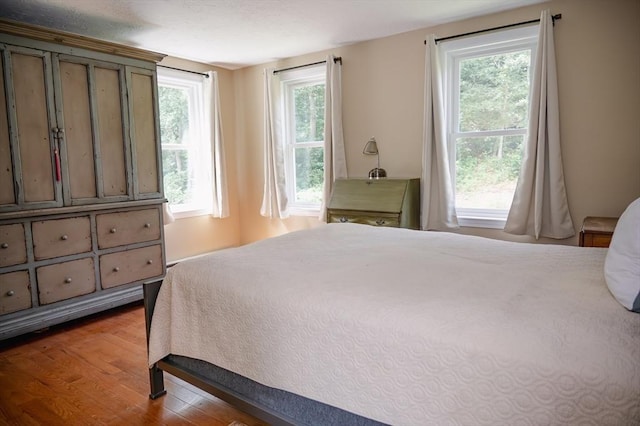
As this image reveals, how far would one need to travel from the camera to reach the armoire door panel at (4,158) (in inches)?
103

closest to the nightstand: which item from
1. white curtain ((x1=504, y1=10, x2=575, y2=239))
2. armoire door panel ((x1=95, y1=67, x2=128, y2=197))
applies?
white curtain ((x1=504, y1=10, x2=575, y2=239))

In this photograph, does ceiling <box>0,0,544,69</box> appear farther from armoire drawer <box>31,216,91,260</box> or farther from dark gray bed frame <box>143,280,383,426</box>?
dark gray bed frame <box>143,280,383,426</box>

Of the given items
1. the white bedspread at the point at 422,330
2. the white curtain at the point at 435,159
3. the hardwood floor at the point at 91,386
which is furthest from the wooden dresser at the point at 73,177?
the white curtain at the point at 435,159

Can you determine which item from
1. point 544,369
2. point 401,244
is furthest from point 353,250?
point 544,369

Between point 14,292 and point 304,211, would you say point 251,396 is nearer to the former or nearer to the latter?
point 14,292

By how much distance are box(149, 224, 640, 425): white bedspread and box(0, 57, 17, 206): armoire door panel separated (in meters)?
1.62

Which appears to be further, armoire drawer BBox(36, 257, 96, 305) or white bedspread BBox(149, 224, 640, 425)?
armoire drawer BBox(36, 257, 96, 305)

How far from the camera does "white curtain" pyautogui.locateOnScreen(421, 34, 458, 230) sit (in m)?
3.55

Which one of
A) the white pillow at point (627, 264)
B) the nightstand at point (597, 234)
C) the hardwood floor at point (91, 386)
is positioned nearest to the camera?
the white pillow at point (627, 264)

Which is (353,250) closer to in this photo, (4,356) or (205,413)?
(205,413)

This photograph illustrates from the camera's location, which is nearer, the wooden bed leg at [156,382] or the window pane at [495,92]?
the wooden bed leg at [156,382]

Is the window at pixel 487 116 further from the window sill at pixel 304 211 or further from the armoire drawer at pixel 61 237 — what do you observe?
the armoire drawer at pixel 61 237

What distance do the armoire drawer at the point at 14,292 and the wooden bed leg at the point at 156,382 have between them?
1.37 meters

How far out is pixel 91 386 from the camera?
2.15m
